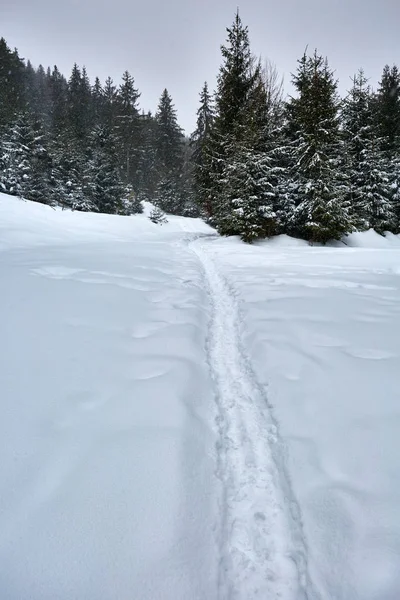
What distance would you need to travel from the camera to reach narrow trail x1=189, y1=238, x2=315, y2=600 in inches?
60.7

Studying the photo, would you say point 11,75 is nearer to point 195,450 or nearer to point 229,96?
point 229,96

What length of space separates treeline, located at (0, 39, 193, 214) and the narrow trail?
19.3 meters

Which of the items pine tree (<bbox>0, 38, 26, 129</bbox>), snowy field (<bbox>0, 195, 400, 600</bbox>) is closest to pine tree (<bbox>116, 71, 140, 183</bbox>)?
pine tree (<bbox>0, 38, 26, 129</bbox>)

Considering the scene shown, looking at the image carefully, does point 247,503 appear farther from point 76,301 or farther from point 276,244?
point 276,244

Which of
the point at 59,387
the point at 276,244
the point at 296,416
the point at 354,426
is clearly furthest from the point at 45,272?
the point at 276,244

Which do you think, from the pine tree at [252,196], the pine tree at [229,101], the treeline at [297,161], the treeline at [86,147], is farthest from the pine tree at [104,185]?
the pine tree at [252,196]

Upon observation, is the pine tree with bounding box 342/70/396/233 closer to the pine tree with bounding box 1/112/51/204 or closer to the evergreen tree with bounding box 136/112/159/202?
the pine tree with bounding box 1/112/51/204

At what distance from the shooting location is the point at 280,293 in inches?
225

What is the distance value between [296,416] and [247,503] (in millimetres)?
891

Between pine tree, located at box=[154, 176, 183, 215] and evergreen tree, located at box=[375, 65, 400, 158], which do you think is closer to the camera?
evergreen tree, located at box=[375, 65, 400, 158]

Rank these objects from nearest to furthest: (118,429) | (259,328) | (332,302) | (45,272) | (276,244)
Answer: (118,429) → (259,328) → (332,302) → (45,272) → (276,244)

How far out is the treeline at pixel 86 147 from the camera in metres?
19.1

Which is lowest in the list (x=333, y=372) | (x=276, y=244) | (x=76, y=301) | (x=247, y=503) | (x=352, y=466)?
(x=247, y=503)

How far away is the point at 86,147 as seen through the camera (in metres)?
34.8
